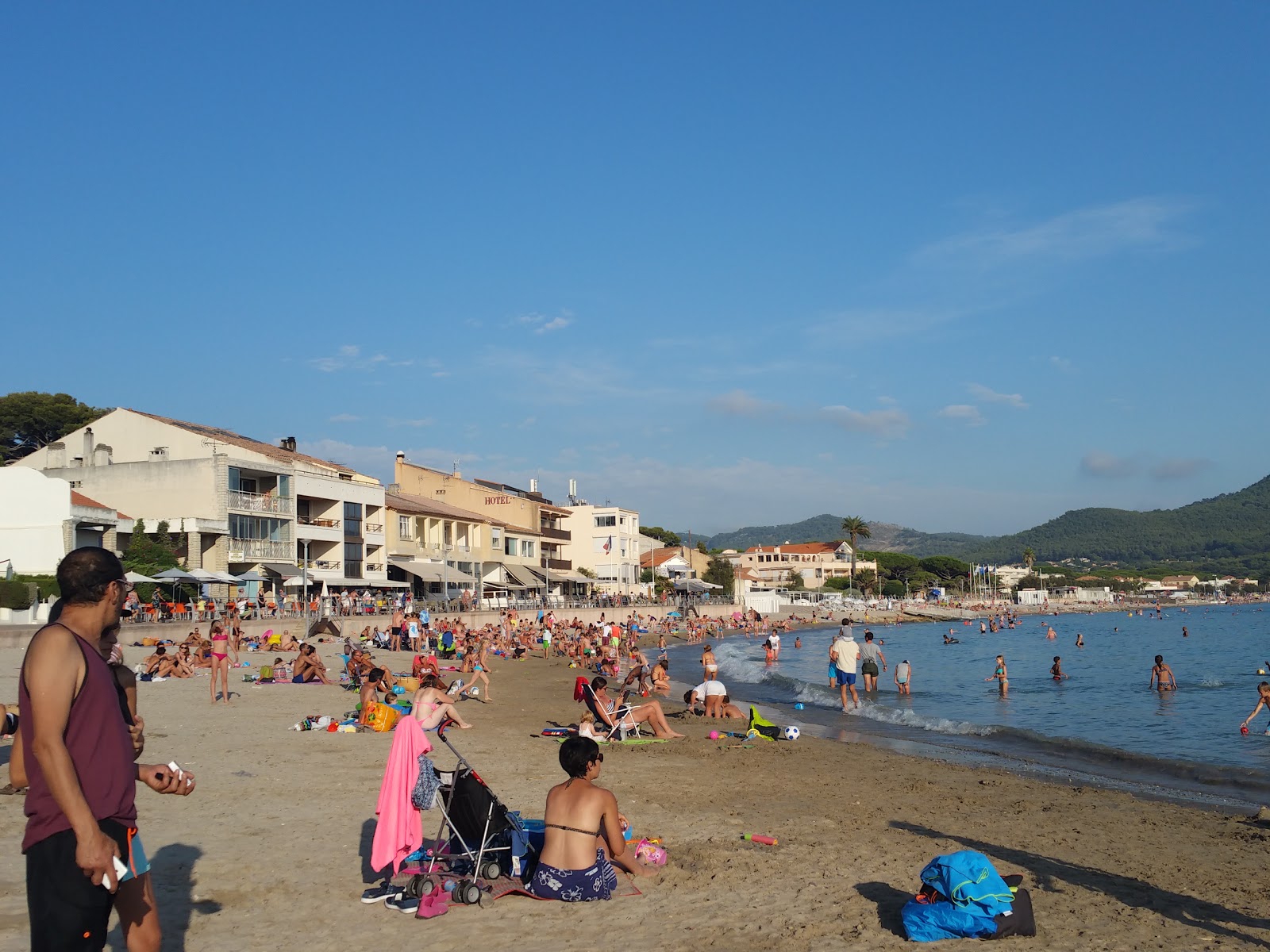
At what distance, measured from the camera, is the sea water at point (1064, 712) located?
14406 millimetres

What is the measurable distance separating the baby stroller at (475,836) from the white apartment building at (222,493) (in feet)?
121

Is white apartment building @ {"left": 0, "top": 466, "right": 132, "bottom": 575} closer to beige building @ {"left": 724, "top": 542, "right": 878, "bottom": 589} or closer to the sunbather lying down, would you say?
the sunbather lying down

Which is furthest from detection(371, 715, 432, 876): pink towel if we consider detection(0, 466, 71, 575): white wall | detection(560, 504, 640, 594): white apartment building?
detection(560, 504, 640, 594): white apartment building

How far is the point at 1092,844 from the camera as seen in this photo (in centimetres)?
891

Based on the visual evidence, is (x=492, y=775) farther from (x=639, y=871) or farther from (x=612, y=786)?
(x=639, y=871)

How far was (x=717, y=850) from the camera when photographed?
26.5ft

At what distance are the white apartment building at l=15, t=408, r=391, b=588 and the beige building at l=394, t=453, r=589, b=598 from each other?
1396 cm

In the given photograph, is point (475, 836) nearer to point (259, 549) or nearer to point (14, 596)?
point (14, 596)

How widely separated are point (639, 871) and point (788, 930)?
130 cm

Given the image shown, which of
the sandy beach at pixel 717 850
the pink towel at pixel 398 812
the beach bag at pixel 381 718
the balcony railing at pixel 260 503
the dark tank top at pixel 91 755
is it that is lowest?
the sandy beach at pixel 717 850

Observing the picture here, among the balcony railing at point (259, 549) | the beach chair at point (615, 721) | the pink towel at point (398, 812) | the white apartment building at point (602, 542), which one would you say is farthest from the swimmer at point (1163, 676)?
the white apartment building at point (602, 542)

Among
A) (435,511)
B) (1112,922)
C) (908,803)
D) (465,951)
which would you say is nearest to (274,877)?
(465,951)

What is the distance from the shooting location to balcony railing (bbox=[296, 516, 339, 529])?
47.7 metres

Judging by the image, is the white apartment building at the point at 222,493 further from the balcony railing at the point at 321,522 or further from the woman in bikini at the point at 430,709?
the woman in bikini at the point at 430,709
